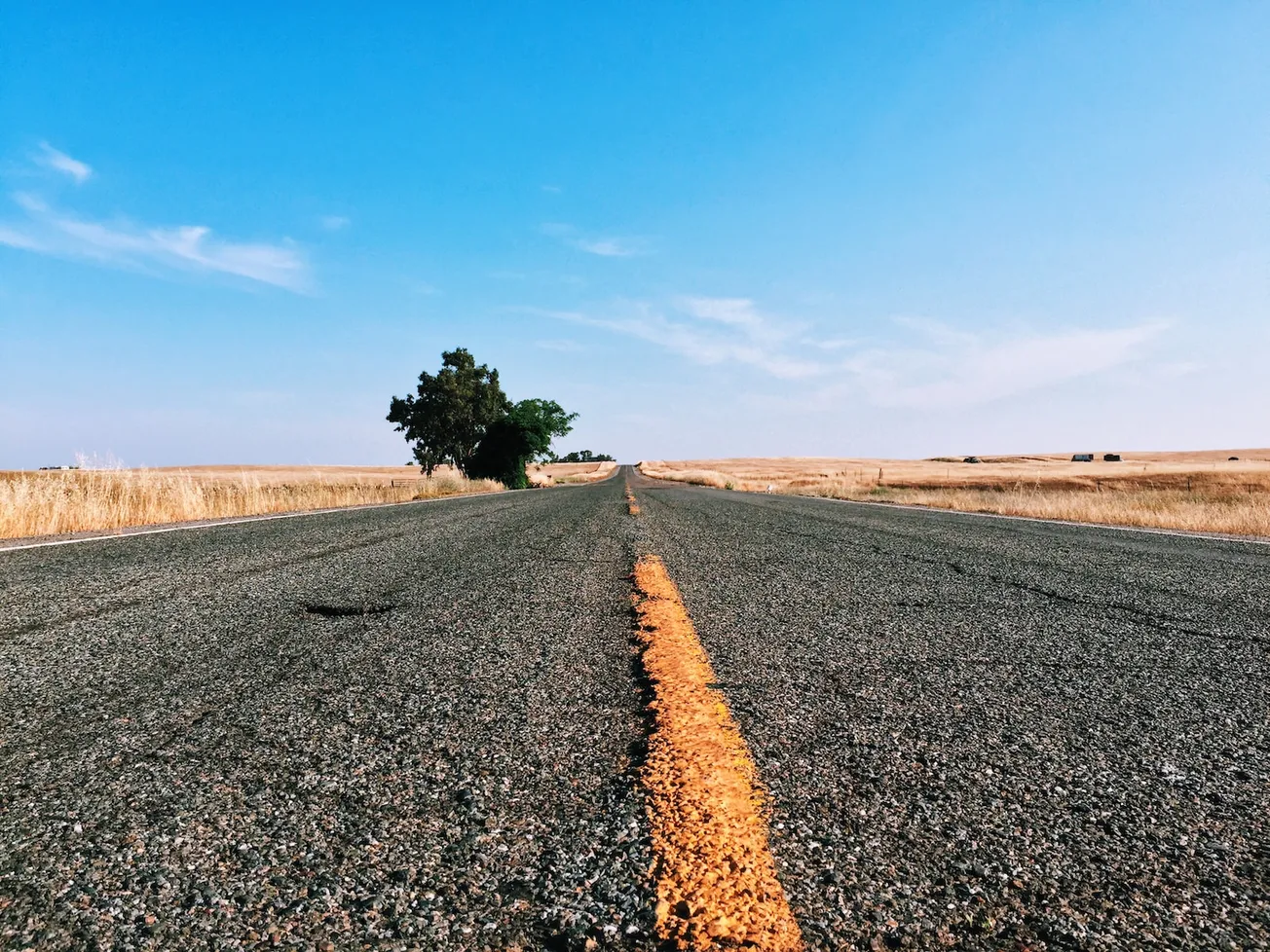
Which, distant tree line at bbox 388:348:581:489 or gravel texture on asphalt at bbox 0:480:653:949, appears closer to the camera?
gravel texture on asphalt at bbox 0:480:653:949

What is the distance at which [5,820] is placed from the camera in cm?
119

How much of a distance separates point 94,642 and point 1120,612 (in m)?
4.33

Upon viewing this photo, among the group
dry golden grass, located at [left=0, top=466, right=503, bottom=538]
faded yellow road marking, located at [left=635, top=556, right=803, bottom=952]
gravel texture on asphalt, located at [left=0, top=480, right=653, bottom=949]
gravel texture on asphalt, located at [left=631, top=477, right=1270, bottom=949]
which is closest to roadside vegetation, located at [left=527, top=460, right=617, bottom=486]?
dry golden grass, located at [left=0, top=466, right=503, bottom=538]

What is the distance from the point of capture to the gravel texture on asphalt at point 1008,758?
3.12 ft

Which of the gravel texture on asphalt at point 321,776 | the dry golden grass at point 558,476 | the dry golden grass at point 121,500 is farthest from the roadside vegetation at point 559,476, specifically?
the gravel texture on asphalt at point 321,776

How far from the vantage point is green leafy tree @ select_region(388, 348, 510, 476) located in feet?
157

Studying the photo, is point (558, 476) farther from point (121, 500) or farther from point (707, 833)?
point (707, 833)

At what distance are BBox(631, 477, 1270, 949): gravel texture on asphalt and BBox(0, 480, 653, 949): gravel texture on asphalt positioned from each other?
1.15 feet

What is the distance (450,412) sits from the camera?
156 ft

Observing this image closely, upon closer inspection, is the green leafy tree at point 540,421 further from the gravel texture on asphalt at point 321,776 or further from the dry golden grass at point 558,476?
the gravel texture on asphalt at point 321,776

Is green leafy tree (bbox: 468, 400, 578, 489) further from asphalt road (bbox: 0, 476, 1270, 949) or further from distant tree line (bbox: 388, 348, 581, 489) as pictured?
asphalt road (bbox: 0, 476, 1270, 949)

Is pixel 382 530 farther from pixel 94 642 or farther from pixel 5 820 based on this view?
pixel 5 820

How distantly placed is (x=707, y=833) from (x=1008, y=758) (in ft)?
2.54

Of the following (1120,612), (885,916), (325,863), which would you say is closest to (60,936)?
(325,863)
